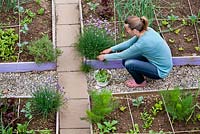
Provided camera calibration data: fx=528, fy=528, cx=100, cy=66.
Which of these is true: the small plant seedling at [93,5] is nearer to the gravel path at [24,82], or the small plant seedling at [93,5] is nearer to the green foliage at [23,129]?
the gravel path at [24,82]

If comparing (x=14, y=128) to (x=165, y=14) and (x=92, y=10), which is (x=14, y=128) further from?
(x=165, y=14)

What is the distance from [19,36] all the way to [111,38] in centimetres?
108

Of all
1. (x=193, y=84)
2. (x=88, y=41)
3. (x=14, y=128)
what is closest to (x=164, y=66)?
(x=193, y=84)

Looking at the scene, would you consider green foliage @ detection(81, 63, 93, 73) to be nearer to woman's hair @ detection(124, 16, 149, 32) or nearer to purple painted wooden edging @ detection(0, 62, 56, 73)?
purple painted wooden edging @ detection(0, 62, 56, 73)

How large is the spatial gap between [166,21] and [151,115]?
60.8 inches

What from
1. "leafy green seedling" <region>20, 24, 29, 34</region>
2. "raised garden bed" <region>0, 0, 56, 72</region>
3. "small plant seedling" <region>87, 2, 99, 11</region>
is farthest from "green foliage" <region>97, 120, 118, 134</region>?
"small plant seedling" <region>87, 2, 99, 11</region>

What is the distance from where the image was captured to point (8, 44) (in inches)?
236

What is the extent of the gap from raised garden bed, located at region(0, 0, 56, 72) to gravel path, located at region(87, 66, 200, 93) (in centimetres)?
68

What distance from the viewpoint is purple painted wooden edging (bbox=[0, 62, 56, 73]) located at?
19.0ft

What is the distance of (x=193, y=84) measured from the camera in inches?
225

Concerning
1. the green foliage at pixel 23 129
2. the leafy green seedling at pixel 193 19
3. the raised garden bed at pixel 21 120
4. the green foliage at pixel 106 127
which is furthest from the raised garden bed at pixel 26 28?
the leafy green seedling at pixel 193 19

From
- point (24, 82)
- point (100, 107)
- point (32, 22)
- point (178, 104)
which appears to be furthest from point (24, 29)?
point (178, 104)

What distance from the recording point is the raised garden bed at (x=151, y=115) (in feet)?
16.7

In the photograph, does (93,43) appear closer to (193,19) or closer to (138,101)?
(138,101)
